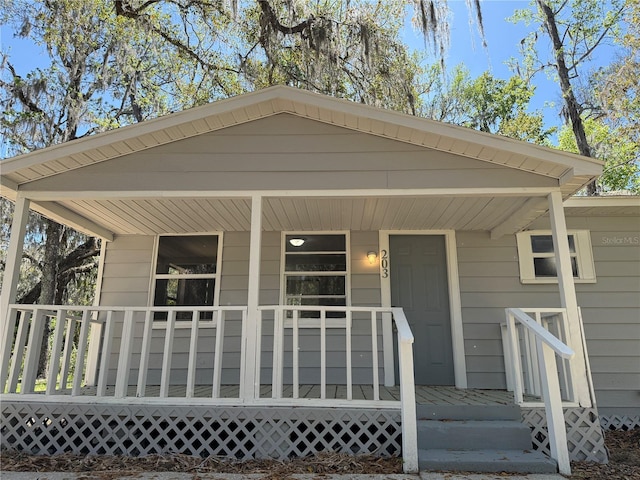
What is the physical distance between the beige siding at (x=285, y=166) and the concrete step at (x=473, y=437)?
2.08 metres

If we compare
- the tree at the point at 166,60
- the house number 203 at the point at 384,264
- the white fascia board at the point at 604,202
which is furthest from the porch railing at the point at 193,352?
the tree at the point at 166,60

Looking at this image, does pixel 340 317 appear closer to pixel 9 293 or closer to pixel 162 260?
pixel 162 260

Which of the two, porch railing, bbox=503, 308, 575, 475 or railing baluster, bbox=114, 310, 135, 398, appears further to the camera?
railing baluster, bbox=114, 310, 135, 398

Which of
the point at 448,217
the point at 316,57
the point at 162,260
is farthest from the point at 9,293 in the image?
the point at 316,57

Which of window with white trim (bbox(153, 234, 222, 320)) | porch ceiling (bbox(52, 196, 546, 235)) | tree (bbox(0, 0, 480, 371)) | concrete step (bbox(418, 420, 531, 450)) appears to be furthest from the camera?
tree (bbox(0, 0, 480, 371))

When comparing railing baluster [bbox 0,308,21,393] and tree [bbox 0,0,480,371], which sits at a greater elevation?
tree [bbox 0,0,480,371]

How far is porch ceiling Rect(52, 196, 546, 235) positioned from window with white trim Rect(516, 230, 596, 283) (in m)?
0.58

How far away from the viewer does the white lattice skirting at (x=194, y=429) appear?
3494mm

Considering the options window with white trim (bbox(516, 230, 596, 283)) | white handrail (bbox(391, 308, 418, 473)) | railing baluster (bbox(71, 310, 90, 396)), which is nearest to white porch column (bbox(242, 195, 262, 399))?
white handrail (bbox(391, 308, 418, 473))

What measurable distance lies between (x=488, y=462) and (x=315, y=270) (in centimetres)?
305

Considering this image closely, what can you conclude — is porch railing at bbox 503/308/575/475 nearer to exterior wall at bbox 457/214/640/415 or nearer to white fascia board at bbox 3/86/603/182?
exterior wall at bbox 457/214/640/415

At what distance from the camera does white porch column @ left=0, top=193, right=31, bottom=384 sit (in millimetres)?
3744

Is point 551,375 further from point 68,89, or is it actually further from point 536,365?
point 68,89

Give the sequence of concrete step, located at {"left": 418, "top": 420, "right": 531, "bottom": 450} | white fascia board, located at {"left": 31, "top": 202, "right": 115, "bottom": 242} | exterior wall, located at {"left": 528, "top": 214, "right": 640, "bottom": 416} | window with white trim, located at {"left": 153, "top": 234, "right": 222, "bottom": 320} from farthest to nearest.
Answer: window with white trim, located at {"left": 153, "top": 234, "right": 222, "bottom": 320}
exterior wall, located at {"left": 528, "top": 214, "right": 640, "bottom": 416}
white fascia board, located at {"left": 31, "top": 202, "right": 115, "bottom": 242}
concrete step, located at {"left": 418, "top": 420, "right": 531, "bottom": 450}
